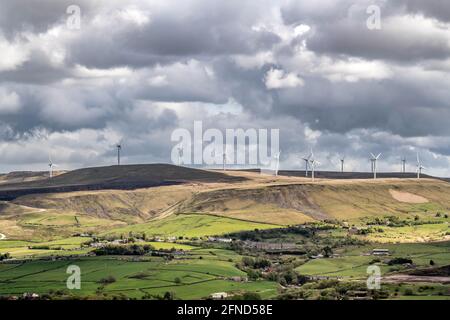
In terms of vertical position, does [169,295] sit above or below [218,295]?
below

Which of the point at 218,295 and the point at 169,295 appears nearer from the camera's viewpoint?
the point at 218,295

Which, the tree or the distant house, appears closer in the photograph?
the distant house

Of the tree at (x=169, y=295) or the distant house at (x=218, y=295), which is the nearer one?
the distant house at (x=218, y=295)
